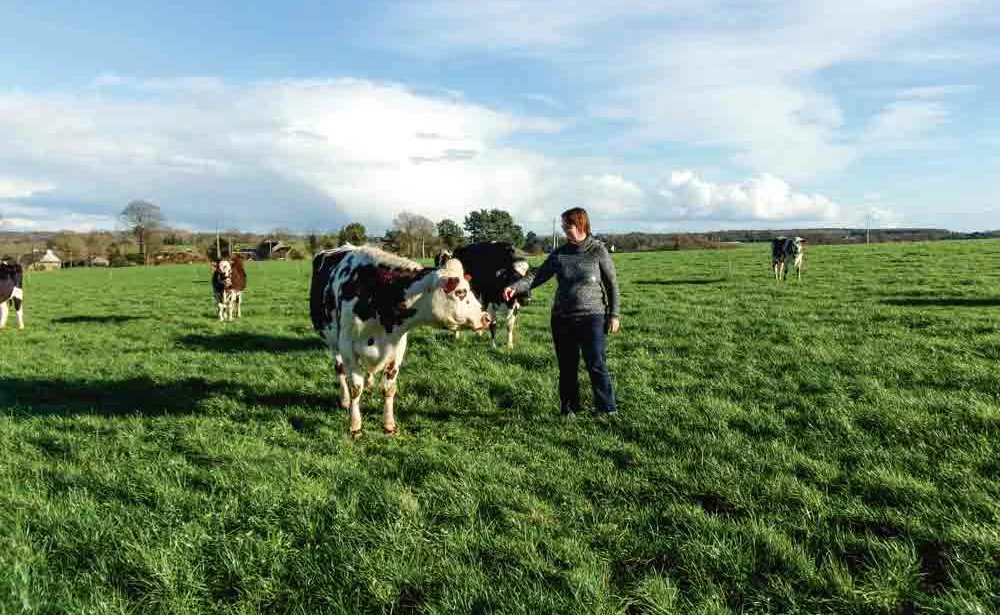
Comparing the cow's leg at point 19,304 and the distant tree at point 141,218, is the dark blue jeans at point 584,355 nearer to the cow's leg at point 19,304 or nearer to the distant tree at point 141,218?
the cow's leg at point 19,304

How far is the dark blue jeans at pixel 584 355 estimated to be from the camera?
6684mm

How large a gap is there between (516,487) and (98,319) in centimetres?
1784

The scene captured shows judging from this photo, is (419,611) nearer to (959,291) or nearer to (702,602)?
(702,602)

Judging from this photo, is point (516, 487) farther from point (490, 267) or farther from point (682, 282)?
point (682, 282)

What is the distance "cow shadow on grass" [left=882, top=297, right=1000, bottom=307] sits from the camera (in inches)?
567

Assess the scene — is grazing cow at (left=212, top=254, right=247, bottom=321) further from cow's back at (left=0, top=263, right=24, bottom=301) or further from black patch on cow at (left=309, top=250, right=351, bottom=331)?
black patch on cow at (left=309, top=250, right=351, bottom=331)

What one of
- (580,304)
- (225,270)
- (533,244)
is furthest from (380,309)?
(533,244)

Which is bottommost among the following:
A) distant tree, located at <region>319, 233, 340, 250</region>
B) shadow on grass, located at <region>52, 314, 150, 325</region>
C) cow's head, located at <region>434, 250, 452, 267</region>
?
shadow on grass, located at <region>52, 314, 150, 325</region>

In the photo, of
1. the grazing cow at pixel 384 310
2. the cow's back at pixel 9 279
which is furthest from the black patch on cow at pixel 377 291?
the cow's back at pixel 9 279

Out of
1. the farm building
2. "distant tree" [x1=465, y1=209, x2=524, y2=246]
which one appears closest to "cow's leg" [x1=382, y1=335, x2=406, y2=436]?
"distant tree" [x1=465, y1=209, x2=524, y2=246]

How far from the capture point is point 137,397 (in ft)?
26.9

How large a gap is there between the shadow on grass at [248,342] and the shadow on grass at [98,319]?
208 inches

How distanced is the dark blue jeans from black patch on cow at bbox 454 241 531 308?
493cm

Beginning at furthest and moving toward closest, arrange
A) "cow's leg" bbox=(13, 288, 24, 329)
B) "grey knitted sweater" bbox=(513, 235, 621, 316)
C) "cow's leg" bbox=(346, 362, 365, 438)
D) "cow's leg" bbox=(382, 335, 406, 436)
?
"cow's leg" bbox=(13, 288, 24, 329)
"grey knitted sweater" bbox=(513, 235, 621, 316)
"cow's leg" bbox=(382, 335, 406, 436)
"cow's leg" bbox=(346, 362, 365, 438)
